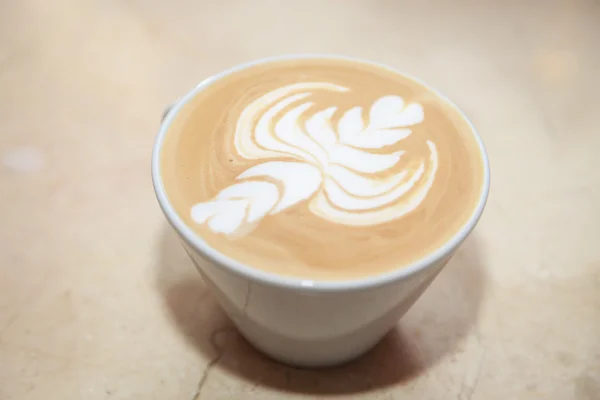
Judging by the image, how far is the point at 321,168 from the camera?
0.59 metres

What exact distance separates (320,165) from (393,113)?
0.42 ft

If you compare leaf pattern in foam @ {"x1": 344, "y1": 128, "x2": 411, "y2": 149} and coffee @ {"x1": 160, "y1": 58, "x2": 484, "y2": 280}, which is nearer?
coffee @ {"x1": 160, "y1": 58, "x2": 484, "y2": 280}

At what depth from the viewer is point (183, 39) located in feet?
3.71

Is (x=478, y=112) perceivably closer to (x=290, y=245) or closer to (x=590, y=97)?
(x=590, y=97)

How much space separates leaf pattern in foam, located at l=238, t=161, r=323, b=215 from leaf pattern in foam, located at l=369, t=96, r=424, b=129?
11 centimetres

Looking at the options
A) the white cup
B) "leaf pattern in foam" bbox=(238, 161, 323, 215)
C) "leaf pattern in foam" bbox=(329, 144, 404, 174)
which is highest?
Result: "leaf pattern in foam" bbox=(329, 144, 404, 174)

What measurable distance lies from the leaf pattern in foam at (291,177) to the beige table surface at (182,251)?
0.71 feet

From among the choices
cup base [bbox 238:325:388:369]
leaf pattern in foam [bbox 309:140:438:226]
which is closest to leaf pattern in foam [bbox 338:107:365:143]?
leaf pattern in foam [bbox 309:140:438:226]

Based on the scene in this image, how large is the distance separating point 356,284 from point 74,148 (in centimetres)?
61

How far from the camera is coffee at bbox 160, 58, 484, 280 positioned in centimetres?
51

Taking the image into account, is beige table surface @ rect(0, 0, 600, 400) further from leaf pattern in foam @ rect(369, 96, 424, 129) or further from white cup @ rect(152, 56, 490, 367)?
leaf pattern in foam @ rect(369, 96, 424, 129)

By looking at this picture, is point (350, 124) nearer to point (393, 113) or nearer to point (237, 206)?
point (393, 113)

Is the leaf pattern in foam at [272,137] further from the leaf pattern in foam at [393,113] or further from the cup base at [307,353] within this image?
the cup base at [307,353]

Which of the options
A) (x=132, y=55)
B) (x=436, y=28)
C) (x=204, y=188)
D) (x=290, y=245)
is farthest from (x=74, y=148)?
(x=436, y=28)
